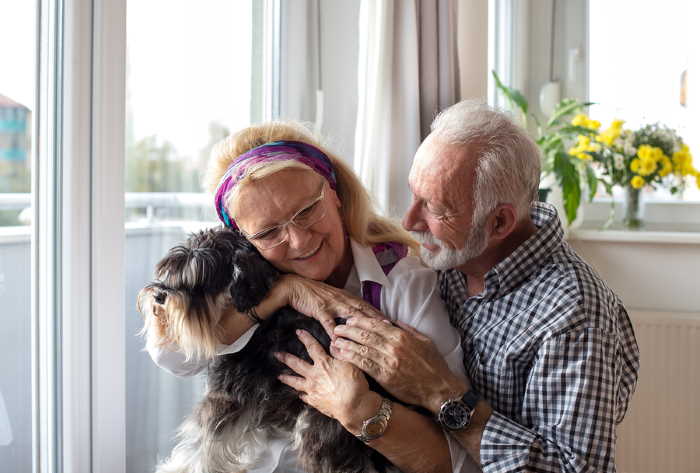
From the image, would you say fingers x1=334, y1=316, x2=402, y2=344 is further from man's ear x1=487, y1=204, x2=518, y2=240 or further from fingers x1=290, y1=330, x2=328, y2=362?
man's ear x1=487, y1=204, x2=518, y2=240

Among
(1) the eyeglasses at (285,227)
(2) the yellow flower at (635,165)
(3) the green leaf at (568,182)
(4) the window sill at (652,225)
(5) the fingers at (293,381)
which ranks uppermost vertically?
(2) the yellow flower at (635,165)

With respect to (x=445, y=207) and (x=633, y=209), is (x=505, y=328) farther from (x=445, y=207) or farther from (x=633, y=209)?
(x=633, y=209)

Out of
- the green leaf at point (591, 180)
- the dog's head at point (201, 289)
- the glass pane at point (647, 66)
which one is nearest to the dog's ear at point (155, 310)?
the dog's head at point (201, 289)

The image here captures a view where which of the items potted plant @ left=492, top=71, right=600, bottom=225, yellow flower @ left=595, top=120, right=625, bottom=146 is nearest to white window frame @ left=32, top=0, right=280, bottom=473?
potted plant @ left=492, top=71, right=600, bottom=225

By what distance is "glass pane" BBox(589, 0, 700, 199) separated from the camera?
146 inches

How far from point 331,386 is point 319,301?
7.5 inches

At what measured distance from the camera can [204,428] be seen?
154 centimetres

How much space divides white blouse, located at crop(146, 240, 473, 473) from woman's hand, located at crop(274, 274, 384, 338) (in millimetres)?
77

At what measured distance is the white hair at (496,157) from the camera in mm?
1525

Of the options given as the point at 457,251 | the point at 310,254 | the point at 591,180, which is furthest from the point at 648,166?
the point at 310,254

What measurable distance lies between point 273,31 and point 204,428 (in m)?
1.46

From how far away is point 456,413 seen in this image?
4.59 feet

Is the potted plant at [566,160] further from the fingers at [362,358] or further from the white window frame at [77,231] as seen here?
the white window frame at [77,231]

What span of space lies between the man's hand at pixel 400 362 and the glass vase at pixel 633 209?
240 cm
